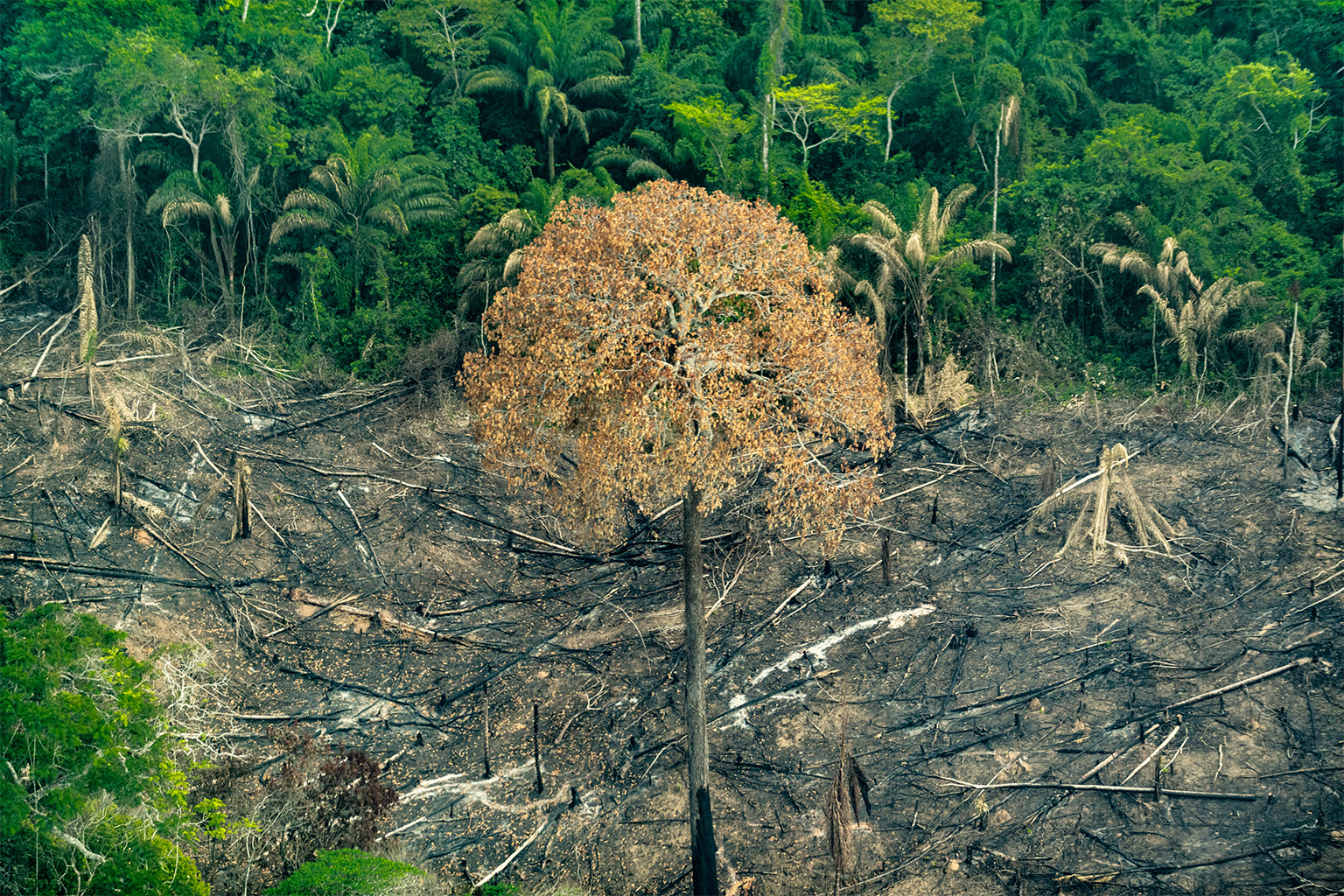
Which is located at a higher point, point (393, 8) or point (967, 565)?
point (393, 8)

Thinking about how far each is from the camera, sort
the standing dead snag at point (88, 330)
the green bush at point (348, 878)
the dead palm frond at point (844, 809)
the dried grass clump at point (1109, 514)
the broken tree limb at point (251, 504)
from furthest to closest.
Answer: the standing dead snag at point (88, 330), the broken tree limb at point (251, 504), the dried grass clump at point (1109, 514), the dead palm frond at point (844, 809), the green bush at point (348, 878)

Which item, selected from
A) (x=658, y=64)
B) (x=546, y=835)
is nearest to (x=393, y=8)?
(x=658, y=64)

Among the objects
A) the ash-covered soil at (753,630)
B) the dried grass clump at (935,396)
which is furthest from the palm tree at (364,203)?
the dried grass clump at (935,396)

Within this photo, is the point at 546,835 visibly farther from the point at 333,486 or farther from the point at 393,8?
the point at 393,8

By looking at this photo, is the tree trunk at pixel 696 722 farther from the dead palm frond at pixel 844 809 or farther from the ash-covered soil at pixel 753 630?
the dead palm frond at pixel 844 809

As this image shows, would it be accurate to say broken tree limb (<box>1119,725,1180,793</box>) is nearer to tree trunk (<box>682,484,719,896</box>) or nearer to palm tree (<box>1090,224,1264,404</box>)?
tree trunk (<box>682,484,719,896</box>)

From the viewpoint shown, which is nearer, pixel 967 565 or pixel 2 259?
pixel 967 565
